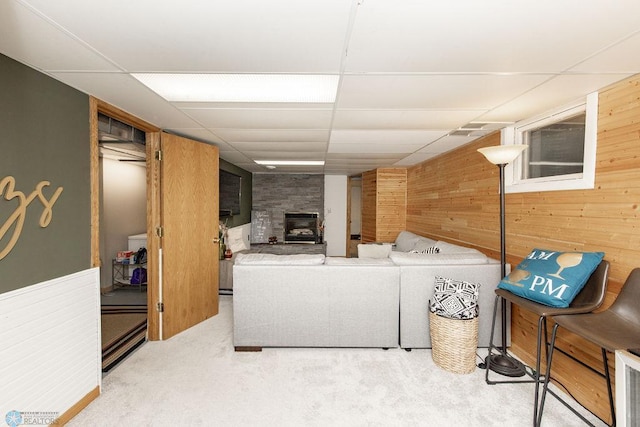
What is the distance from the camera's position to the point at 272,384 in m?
2.32

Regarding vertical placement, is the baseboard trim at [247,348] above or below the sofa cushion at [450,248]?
below

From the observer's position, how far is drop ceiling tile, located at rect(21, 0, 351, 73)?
1.23 meters

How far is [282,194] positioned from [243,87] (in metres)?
5.66

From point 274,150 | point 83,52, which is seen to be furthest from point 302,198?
point 83,52

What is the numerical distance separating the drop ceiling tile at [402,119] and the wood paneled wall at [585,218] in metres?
0.78

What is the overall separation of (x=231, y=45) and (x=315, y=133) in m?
1.84

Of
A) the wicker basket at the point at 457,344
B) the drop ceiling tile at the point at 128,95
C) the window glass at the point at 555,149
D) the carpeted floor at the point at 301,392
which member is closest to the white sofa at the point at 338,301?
the carpeted floor at the point at 301,392

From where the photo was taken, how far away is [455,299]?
2551mm

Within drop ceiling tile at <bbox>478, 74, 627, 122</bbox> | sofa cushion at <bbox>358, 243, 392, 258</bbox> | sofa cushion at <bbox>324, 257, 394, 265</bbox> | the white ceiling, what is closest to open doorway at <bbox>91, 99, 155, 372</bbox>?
the white ceiling

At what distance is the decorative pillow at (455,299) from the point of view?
2.52 meters

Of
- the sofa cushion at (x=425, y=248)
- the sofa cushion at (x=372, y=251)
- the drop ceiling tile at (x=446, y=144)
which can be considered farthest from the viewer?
the sofa cushion at (x=372, y=251)

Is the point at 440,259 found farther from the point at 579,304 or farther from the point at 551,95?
the point at 551,95

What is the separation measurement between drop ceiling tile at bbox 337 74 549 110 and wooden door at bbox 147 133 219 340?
1917 mm

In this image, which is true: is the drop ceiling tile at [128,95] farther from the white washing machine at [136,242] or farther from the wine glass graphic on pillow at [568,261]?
the wine glass graphic on pillow at [568,261]
